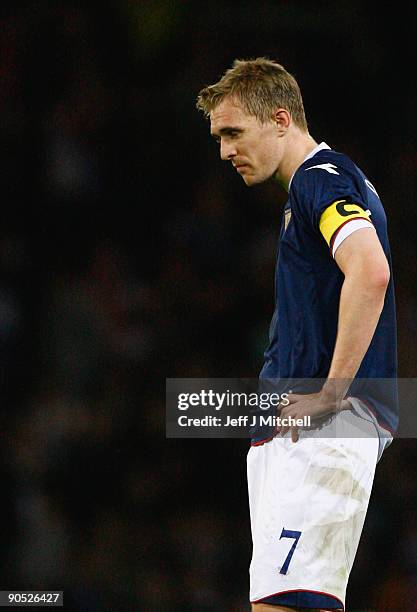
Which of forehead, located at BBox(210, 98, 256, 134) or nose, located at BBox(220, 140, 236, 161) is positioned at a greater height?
forehead, located at BBox(210, 98, 256, 134)

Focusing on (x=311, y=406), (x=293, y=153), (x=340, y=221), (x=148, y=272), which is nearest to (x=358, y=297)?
(x=340, y=221)

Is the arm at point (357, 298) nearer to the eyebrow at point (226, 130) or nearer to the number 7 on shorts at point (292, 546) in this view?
the number 7 on shorts at point (292, 546)

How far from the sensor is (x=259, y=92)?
3.07 m

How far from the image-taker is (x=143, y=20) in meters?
6.57

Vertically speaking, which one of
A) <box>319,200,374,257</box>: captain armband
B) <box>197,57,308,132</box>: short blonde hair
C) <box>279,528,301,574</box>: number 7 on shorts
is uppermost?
<box>197,57,308,132</box>: short blonde hair

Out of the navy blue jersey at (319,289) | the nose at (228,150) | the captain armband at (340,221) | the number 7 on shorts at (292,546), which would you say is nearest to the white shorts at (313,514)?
the number 7 on shorts at (292,546)

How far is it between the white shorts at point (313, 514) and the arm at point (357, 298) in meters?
0.20

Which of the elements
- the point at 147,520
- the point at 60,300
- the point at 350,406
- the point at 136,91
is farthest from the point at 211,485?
the point at 350,406

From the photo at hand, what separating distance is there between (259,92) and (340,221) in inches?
23.5

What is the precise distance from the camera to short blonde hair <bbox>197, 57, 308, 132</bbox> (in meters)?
3.06

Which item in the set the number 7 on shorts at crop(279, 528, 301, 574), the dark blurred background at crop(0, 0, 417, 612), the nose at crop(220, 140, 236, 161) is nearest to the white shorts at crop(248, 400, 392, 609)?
the number 7 on shorts at crop(279, 528, 301, 574)

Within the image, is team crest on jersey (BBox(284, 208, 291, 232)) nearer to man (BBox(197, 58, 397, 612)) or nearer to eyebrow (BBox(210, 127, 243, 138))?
man (BBox(197, 58, 397, 612))

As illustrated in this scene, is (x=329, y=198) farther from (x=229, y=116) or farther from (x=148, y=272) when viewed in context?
(x=148, y=272)

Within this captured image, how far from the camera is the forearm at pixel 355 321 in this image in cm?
264
